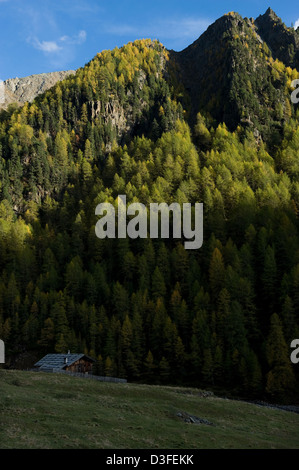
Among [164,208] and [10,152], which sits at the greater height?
[10,152]

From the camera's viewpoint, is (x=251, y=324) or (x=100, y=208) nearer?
(x=251, y=324)

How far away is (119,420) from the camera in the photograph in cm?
3036

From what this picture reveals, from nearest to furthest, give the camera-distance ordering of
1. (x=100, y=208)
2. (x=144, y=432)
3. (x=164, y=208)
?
1. (x=144, y=432)
2. (x=164, y=208)
3. (x=100, y=208)

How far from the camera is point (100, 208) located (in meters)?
134

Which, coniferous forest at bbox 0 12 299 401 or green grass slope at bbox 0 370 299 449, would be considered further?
coniferous forest at bbox 0 12 299 401

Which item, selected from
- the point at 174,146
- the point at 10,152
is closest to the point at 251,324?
the point at 174,146

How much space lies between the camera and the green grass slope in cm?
2402

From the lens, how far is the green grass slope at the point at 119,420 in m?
24.0

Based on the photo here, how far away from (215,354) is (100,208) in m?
71.5

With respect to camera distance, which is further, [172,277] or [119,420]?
[172,277]

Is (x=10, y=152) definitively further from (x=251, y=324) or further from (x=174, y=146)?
(x=251, y=324)

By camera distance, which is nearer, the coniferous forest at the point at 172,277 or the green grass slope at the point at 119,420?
the green grass slope at the point at 119,420

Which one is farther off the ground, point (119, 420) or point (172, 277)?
point (172, 277)
